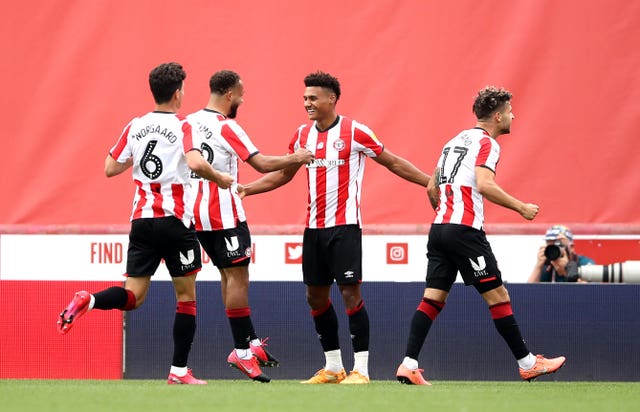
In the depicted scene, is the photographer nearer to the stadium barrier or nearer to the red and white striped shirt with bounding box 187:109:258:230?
the stadium barrier

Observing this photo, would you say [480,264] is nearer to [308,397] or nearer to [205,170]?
[308,397]

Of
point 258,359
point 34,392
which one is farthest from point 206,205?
point 34,392

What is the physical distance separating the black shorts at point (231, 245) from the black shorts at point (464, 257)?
1.10m

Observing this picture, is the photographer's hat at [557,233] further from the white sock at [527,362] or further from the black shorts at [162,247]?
the black shorts at [162,247]

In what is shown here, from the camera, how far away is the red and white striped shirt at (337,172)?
24.8 ft

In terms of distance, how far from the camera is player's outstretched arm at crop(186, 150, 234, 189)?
6.91m

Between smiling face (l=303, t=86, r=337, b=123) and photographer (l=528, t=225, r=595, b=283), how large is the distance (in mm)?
1942

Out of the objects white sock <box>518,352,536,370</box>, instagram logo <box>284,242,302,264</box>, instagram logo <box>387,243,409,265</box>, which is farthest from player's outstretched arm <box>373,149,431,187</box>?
instagram logo <box>284,242,302,264</box>

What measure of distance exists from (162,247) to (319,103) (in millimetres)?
1329

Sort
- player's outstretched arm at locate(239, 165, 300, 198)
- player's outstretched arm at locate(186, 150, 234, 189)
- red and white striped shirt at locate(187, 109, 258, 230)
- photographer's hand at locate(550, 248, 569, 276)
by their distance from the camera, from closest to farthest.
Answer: player's outstretched arm at locate(186, 150, 234, 189), red and white striped shirt at locate(187, 109, 258, 230), player's outstretched arm at locate(239, 165, 300, 198), photographer's hand at locate(550, 248, 569, 276)

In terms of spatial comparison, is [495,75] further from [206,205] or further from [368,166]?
[206,205]

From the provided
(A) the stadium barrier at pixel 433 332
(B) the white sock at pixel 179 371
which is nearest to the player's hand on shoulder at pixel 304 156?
(B) the white sock at pixel 179 371

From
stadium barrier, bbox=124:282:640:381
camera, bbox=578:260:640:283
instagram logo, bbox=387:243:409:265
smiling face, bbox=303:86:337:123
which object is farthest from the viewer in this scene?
instagram logo, bbox=387:243:409:265

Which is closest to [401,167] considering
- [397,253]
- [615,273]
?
[615,273]
